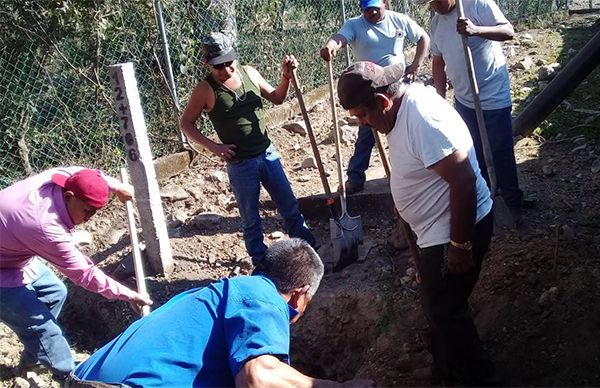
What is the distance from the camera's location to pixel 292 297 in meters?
2.52

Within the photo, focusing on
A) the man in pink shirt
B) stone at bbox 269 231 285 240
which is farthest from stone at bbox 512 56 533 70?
the man in pink shirt

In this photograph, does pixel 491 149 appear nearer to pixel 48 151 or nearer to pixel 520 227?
pixel 520 227

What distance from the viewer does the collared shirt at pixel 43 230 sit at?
131 inches

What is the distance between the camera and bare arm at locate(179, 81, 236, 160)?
442 centimetres

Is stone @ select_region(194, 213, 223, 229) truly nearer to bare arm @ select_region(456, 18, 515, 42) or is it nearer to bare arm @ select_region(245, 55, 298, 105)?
bare arm @ select_region(245, 55, 298, 105)

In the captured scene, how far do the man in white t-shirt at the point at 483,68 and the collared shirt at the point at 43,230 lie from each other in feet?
9.17

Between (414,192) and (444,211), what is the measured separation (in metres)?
0.16

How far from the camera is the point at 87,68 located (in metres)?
6.52

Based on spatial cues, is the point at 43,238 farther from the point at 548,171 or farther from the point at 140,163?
the point at 548,171

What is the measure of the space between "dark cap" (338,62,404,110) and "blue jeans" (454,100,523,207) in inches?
80.4

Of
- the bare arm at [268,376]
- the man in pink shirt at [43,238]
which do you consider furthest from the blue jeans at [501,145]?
the bare arm at [268,376]

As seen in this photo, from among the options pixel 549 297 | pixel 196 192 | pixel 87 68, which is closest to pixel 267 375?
pixel 549 297

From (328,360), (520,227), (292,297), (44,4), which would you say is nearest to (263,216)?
(328,360)

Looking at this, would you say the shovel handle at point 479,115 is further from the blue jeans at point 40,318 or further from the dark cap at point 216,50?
the blue jeans at point 40,318
